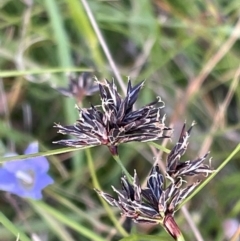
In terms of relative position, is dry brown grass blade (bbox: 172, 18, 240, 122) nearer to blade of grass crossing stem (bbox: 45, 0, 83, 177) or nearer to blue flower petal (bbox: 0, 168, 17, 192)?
blade of grass crossing stem (bbox: 45, 0, 83, 177)

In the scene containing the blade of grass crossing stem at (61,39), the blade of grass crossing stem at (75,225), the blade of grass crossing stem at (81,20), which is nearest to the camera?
the blade of grass crossing stem at (75,225)

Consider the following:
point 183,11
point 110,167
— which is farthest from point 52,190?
point 183,11

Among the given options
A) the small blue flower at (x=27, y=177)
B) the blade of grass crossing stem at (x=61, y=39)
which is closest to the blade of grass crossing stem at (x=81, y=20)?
the blade of grass crossing stem at (x=61, y=39)

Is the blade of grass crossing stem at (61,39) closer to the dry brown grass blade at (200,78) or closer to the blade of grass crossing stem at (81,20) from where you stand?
the blade of grass crossing stem at (81,20)

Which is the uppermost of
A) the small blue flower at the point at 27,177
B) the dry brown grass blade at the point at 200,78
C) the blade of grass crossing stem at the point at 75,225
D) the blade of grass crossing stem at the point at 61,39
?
the blade of grass crossing stem at the point at 61,39

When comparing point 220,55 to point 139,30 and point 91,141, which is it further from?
point 91,141

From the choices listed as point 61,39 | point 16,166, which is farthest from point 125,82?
point 16,166
